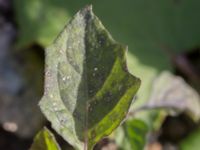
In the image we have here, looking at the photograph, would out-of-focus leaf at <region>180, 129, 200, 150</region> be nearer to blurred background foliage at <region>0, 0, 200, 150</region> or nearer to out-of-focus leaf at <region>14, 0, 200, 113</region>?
blurred background foliage at <region>0, 0, 200, 150</region>

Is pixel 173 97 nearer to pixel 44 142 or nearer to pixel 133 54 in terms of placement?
pixel 133 54

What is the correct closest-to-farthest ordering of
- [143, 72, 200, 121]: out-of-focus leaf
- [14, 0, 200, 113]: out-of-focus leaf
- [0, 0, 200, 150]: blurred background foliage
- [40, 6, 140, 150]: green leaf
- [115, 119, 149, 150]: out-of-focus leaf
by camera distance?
[40, 6, 140, 150]: green leaf → [115, 119, 149, 150]: out-of-focus leaf → [143, 72, 200, 121]: out-of-focus leaf → [0, 0, 200, 150]: blurred background foliage → [14, 0, 200, 113]: out-of-focus leaf

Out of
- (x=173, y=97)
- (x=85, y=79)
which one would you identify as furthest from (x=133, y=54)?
(x=85, y=79)

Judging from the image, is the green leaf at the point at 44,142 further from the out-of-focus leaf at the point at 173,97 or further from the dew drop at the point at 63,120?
the out-of-focus leaf at the point at 173,97

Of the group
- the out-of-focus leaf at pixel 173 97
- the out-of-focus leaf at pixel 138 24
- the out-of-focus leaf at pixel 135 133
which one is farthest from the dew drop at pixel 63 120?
the out-of-focus leaf at pixel 138 24

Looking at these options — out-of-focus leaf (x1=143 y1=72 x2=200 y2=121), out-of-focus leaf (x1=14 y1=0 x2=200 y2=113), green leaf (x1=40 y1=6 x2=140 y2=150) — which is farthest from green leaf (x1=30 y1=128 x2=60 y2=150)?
out-of-focus leaf (x1=14 y1=0 x2=200 y2=113)

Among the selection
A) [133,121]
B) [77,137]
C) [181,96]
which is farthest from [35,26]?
[77,137]
